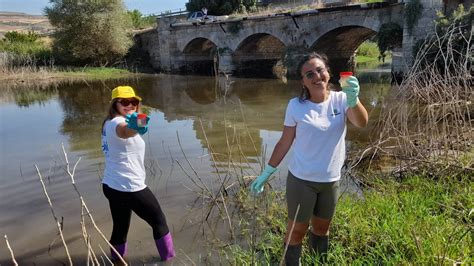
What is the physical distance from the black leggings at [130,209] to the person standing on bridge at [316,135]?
107 cm

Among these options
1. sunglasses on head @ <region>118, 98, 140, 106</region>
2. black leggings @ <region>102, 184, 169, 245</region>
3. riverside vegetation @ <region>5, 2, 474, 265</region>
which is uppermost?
sunglasses on head @ <region>118, 98, 140, 106</region>

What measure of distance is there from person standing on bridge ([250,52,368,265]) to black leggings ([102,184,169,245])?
3.52ft

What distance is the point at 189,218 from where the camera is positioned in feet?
14.1

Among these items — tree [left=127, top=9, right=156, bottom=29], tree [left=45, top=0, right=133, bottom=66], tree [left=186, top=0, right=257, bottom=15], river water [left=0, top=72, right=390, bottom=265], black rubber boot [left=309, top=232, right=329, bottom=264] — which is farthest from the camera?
tree [left=127, top=9, right=156, bottom=29]

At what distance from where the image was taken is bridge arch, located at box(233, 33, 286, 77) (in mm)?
25125

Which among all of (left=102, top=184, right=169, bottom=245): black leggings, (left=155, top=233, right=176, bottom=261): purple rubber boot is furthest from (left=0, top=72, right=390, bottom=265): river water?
(left=102, top=184, right=169, bottom=245): black leggings

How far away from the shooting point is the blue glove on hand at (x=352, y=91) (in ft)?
7.88

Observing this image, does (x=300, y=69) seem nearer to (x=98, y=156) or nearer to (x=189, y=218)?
(x=189, y=218)

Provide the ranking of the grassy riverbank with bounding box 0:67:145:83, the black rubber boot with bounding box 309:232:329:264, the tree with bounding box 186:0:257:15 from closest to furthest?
1. the black rubber boot with bounding box 309:232:329:264
2. the grassy riverbank with bounding box 0:67:145:83
3. the tree with bounding box 186:0:257:15

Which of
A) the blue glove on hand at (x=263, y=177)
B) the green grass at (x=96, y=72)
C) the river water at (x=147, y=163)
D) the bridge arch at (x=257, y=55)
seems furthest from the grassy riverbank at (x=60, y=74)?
the blue glove on hand at (x=263, y=177)

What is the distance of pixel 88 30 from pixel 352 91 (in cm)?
2806

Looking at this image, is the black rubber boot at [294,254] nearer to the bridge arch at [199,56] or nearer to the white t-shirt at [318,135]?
the white t-shirt at [318,135]

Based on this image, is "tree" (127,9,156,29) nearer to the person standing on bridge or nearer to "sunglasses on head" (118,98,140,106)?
"sunglasses on head" (118,98,140,106)

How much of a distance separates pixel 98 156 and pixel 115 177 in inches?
170
